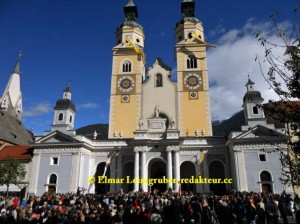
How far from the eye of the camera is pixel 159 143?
107 ft

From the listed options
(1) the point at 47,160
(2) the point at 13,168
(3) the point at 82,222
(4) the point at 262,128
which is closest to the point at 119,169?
(1) the point at 47,160

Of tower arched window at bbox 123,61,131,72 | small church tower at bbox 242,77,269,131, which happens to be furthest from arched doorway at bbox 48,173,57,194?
small church tower at bbox 242,77,269,131

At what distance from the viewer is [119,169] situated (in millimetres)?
33344

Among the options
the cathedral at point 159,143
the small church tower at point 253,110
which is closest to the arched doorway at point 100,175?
the cathedral at point 159,143

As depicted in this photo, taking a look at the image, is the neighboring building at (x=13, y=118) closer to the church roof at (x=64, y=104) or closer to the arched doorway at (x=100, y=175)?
the church roof at (x=64, y=104)

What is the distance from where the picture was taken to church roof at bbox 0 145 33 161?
33859 mm

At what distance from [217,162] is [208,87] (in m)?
12.2

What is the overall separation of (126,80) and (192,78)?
10559 mm

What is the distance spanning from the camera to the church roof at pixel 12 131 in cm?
4451

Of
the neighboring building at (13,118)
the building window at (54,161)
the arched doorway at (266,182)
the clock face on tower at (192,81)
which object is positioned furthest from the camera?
Result: the neighboring building at (13,118)

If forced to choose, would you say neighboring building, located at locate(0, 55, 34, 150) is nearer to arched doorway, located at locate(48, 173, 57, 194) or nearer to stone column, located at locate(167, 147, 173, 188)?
arched doorway, located at locate(48, 173, 57, 194)

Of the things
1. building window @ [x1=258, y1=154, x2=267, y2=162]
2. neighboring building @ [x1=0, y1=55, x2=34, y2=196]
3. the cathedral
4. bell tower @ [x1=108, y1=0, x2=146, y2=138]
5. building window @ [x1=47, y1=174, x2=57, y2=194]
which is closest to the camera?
building window @ [x1=258, y1=154, x2=267, y2=162]

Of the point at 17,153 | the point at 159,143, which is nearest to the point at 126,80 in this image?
the point at 159,143

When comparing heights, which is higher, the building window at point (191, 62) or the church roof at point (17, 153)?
the building window at point (191, 62)
